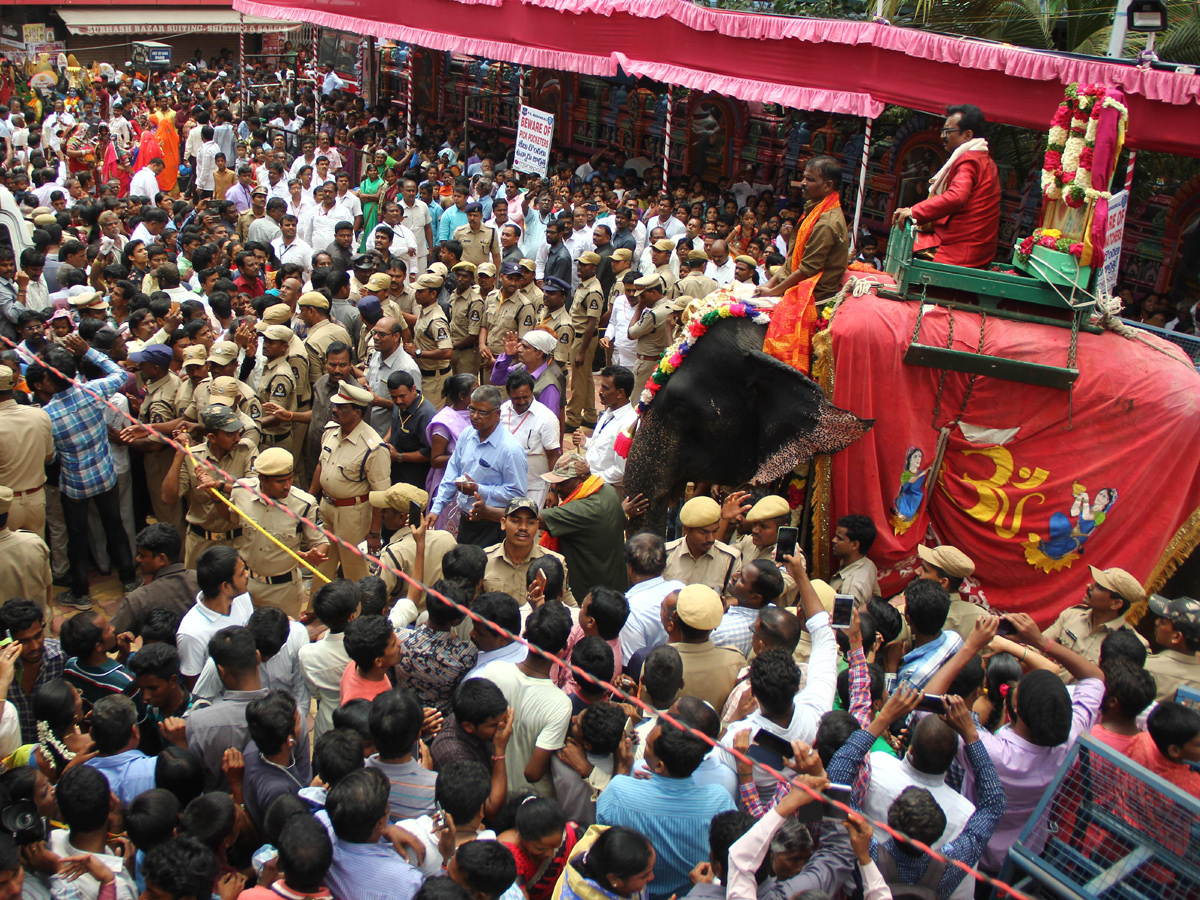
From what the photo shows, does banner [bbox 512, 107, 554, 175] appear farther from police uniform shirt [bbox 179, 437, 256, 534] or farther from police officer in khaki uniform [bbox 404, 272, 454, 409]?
police uniform shirt [bbox 179, 437, 256, 534]

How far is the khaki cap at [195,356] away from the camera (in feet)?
22.3

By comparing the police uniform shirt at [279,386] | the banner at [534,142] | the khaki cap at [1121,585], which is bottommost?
the police uniform shirt at [279,386]

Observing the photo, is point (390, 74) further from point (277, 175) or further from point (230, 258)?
point (230, 258)

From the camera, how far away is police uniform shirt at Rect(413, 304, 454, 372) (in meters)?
8.50

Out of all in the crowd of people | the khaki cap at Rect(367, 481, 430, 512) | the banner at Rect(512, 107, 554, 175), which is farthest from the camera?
the banner at Rect(512, 107, 554, 175)

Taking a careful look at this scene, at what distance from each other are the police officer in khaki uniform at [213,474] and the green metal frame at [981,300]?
3.84m

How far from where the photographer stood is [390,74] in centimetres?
2509

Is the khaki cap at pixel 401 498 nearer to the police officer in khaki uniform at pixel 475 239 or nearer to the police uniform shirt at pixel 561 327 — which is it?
the police uniform shirt at pixel 561 327

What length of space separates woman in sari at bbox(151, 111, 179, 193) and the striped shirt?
50.5ft

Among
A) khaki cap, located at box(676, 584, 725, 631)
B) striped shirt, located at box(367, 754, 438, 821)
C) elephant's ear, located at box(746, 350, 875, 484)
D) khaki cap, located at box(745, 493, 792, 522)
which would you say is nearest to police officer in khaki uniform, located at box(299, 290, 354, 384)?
elephant's ear, located at box(746, 350, 875, 484)

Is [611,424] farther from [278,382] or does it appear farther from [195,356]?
[195,356]

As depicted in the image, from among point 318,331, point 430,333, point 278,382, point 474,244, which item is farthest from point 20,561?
point 474,244

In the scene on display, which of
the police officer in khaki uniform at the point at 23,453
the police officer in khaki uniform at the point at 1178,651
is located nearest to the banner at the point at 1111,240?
the police officer in khaki uniform at the point at 1178,651

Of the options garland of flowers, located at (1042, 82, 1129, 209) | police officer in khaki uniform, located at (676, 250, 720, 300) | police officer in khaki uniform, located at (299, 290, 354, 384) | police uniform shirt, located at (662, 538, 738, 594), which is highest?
garland of flowers, located at (1042, 82, 1129, 209)
